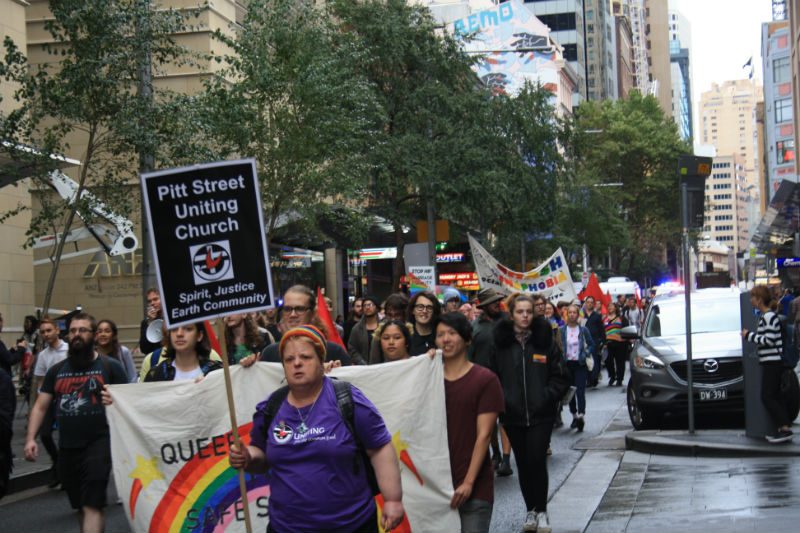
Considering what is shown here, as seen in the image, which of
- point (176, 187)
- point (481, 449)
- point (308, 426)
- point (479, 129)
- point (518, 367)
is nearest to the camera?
point (308, 426)

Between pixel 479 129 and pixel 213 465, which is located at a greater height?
pixel 479 129

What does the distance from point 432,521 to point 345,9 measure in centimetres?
2770

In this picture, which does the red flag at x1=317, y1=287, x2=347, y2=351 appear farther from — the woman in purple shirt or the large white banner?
the woman in purple shirt

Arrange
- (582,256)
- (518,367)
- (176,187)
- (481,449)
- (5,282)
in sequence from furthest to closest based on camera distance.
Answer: (582,256)
(5,282)
(518,367)
(481,449)
(176,187)

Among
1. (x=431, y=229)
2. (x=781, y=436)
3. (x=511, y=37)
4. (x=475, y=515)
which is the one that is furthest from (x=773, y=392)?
(x=511, y=37)

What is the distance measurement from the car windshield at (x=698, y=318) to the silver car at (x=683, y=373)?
20mm

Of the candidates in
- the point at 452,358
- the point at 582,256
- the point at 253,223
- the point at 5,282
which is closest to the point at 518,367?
the point at 452,358

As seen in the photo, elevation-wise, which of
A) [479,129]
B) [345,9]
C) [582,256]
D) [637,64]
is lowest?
[582,256]

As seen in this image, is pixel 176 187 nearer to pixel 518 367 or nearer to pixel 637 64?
pixel 518 367

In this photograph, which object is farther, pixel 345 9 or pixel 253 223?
pixel 345 9

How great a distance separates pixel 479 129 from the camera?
3303 cm

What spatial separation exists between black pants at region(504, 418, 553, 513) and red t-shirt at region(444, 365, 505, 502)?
1.52 meters

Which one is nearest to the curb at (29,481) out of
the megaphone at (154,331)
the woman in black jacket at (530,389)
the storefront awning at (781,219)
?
the megaphone at (154,331)

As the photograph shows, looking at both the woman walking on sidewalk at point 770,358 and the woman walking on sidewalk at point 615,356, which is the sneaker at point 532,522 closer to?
the woman walking on sidewalk at point 770,358
